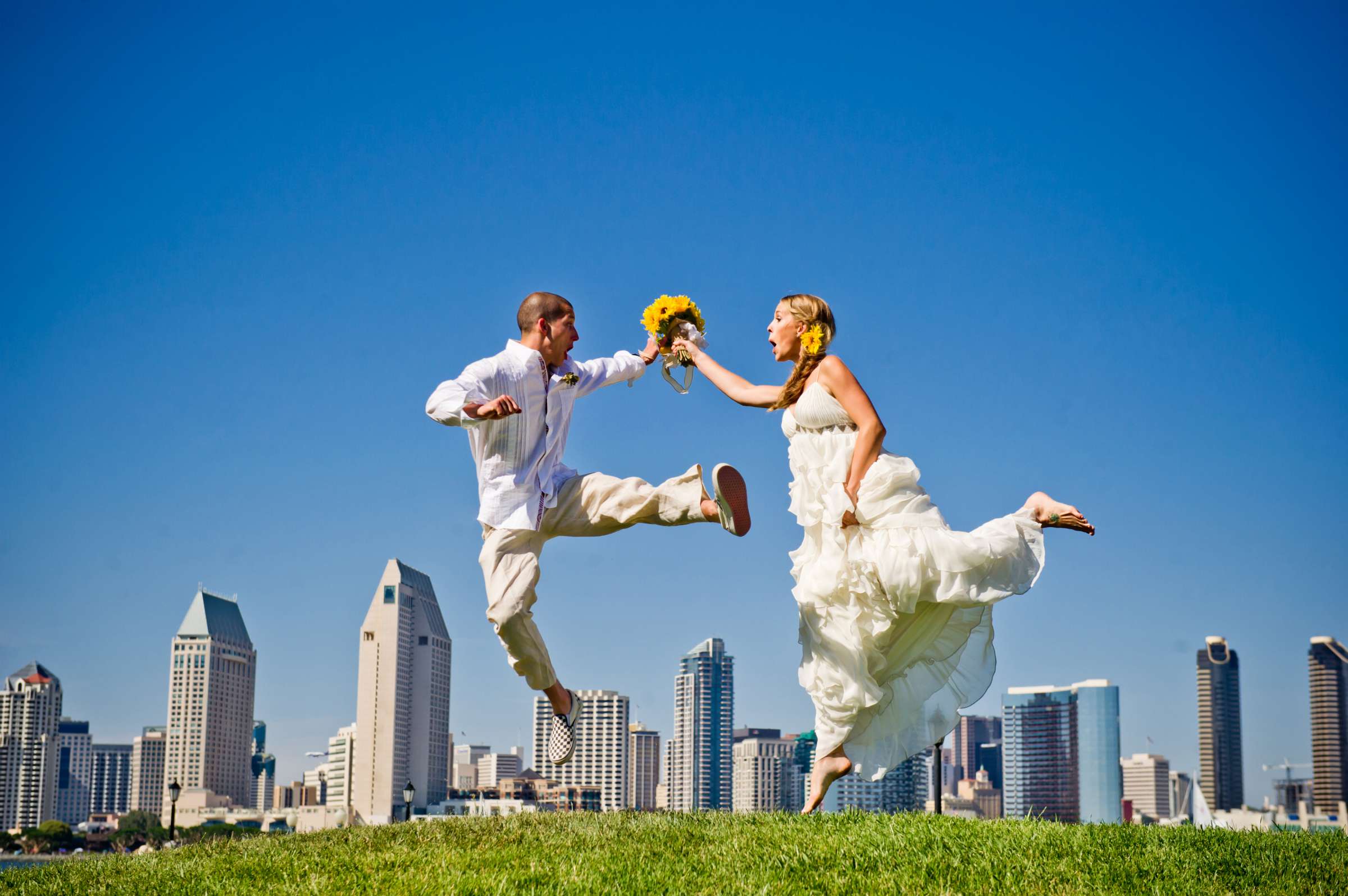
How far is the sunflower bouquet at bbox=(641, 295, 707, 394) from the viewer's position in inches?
397

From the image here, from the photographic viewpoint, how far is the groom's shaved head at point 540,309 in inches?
369

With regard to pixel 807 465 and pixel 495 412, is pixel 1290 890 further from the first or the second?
pixel 495 412

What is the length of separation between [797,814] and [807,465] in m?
2.44

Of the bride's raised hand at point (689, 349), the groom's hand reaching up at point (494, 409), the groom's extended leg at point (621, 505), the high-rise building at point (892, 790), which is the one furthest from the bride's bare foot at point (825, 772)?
the high-rise building at point (892, 790)

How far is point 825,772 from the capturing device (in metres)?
9.05

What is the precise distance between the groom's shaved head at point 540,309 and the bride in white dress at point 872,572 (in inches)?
57.4

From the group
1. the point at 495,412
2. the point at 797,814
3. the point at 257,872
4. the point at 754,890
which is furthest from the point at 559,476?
the point at 754,890

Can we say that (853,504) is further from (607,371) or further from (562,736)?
(562,736)

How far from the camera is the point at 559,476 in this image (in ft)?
31.2

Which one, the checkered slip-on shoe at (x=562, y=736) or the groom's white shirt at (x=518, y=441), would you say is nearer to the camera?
the groom's white shirt at (x=518, y=441)

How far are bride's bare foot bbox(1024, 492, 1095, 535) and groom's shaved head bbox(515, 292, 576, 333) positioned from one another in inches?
148

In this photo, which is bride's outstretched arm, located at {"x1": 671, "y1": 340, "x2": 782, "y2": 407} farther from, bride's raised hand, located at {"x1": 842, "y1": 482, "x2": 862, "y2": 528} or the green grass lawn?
the green grass lawn

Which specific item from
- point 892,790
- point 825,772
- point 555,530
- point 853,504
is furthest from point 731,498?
point 892,790

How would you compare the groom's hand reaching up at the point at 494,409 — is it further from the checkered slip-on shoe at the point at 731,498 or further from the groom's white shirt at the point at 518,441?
the checkered slip-on shoe at the point at 731,498
